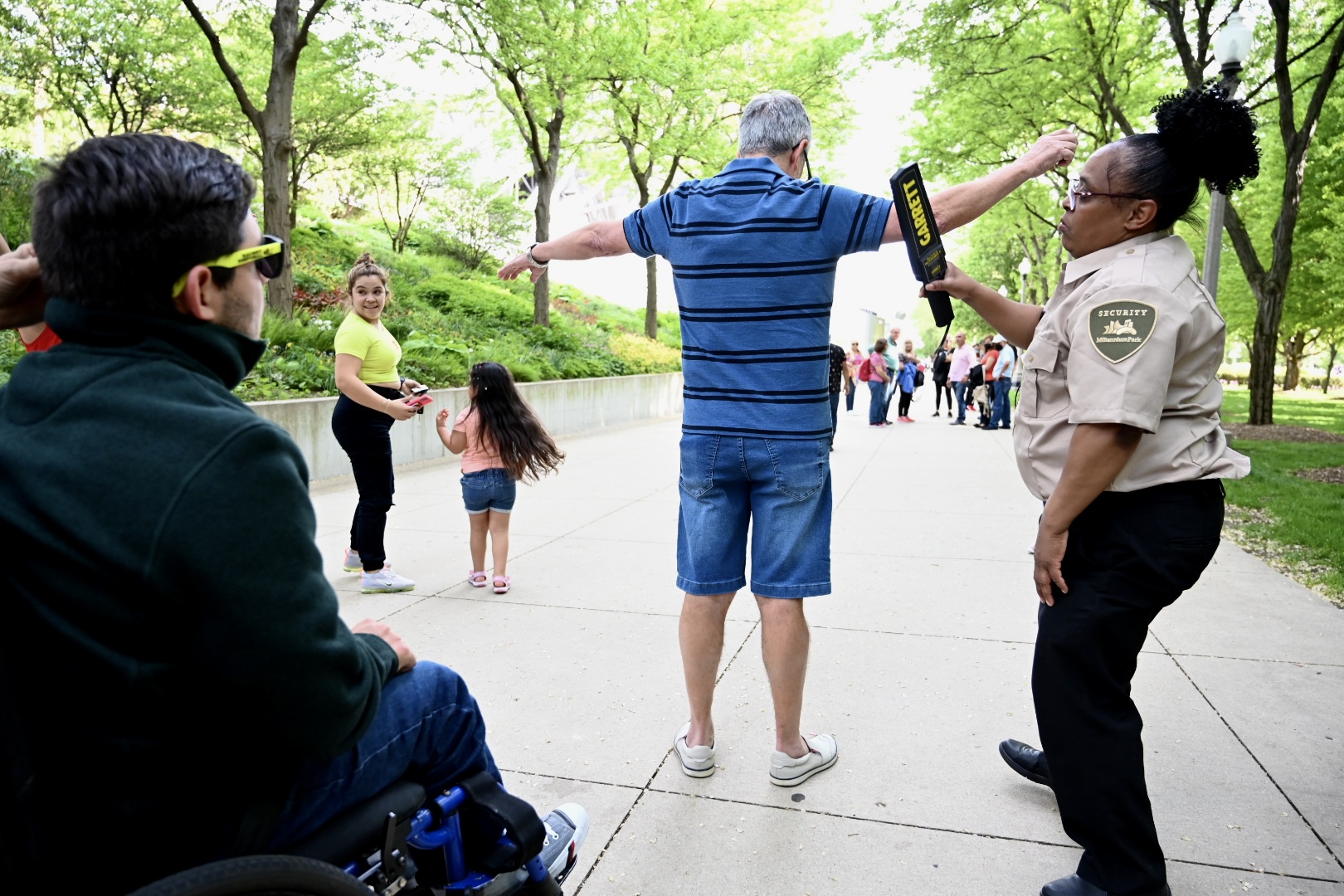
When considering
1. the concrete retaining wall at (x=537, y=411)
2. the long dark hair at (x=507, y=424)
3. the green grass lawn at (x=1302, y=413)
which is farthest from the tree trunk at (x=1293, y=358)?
the long dark hair at (x=507, y=424)

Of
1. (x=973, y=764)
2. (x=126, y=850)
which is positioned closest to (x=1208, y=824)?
(x=973, y=764)

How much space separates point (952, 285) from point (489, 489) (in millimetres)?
3301

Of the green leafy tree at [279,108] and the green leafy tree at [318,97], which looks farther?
the green leafy tree at [318,97]

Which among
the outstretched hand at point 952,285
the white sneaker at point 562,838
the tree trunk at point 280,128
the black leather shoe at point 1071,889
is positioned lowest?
the black leather shoe at point 1071,889

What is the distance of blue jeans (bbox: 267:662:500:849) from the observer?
4.98 ft

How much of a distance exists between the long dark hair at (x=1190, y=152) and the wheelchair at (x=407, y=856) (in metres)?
2.02

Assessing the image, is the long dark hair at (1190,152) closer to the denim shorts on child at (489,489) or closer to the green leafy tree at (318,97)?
the denim shorts on child at (489,489)

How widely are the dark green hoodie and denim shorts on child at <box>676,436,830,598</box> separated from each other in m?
1.58

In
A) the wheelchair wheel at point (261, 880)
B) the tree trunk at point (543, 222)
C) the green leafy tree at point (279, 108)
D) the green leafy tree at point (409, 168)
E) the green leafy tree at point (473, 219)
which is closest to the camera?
the wheelchair wheel at point (261, 880)

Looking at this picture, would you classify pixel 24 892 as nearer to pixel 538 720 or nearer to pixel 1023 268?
pixel 538 720

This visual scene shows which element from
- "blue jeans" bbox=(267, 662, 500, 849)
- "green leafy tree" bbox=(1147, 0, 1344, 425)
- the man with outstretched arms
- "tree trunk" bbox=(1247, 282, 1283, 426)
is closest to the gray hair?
the man with outstretched arms

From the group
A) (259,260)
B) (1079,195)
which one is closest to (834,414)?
(1079,195)

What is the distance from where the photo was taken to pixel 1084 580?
7.41 feet

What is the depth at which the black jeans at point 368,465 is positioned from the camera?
16.9ft
